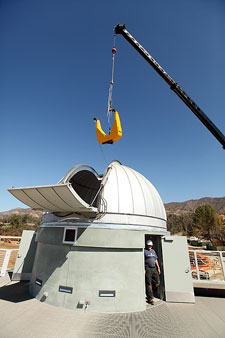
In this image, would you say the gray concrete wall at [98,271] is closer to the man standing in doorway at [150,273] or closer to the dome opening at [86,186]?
the man standing in doorway at [150,273]

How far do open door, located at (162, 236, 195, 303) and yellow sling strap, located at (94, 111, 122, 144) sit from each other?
5.35 metres

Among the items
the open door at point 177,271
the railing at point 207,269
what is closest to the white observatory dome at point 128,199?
the open door at point 177,271

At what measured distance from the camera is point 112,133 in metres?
8.88

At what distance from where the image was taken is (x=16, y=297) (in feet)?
21.2

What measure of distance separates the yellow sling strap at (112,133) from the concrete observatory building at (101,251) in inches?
90.4

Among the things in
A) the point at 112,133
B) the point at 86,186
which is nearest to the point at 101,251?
the point at 86,186

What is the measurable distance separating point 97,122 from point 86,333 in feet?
29.4

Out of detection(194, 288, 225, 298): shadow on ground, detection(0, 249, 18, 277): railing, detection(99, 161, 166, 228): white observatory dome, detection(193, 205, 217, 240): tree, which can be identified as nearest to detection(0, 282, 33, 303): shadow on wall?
detection(0, 249, 18, 277): railing

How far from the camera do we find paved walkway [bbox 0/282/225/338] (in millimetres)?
4285

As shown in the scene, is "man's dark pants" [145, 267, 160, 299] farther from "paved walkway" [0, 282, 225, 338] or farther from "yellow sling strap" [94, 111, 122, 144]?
"yellow sling strap" [94, 111, 122, 144]

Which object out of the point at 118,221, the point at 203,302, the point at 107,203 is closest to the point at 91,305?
the point at 118,221

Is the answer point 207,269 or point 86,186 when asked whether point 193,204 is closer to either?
point 207,269

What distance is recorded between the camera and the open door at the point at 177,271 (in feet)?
21.3

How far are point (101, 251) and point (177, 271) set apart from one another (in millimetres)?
3372
